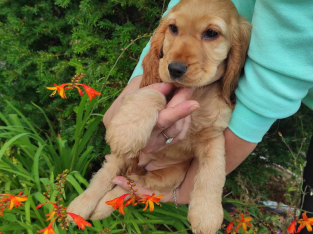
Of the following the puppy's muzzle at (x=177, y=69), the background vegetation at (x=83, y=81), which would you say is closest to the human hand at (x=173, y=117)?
the puppy's muzzle at (x=177, y=69)

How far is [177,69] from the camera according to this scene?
1.07 m

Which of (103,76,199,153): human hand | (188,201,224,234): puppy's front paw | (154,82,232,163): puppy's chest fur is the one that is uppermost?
(103,76,199,153): human hand

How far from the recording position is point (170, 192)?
1.51 m

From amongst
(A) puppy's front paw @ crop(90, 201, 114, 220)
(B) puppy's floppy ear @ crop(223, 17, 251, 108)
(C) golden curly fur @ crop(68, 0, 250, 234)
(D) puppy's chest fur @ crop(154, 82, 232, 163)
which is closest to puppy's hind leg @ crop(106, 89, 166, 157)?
(C) golden curly fur @ crop(68, 0, 250, 234)

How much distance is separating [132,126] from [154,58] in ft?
1.57

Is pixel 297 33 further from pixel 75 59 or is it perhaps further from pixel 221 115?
pixel 75 59

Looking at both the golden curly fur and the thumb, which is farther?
the thumb

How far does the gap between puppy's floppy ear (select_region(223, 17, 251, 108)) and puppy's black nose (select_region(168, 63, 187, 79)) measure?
256mm

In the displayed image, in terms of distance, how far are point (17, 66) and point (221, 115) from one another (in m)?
1.61

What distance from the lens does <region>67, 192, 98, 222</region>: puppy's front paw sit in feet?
4.54

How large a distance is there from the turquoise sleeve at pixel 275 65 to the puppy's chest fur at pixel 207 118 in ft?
0.27

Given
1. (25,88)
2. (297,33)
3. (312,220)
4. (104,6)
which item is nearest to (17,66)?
(25,88)

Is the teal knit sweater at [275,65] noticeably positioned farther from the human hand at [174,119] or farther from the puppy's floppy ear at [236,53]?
the human hand at [174,119]

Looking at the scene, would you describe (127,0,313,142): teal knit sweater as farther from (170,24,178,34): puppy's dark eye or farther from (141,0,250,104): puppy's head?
(170,24,178,34): puppy's dark eye
